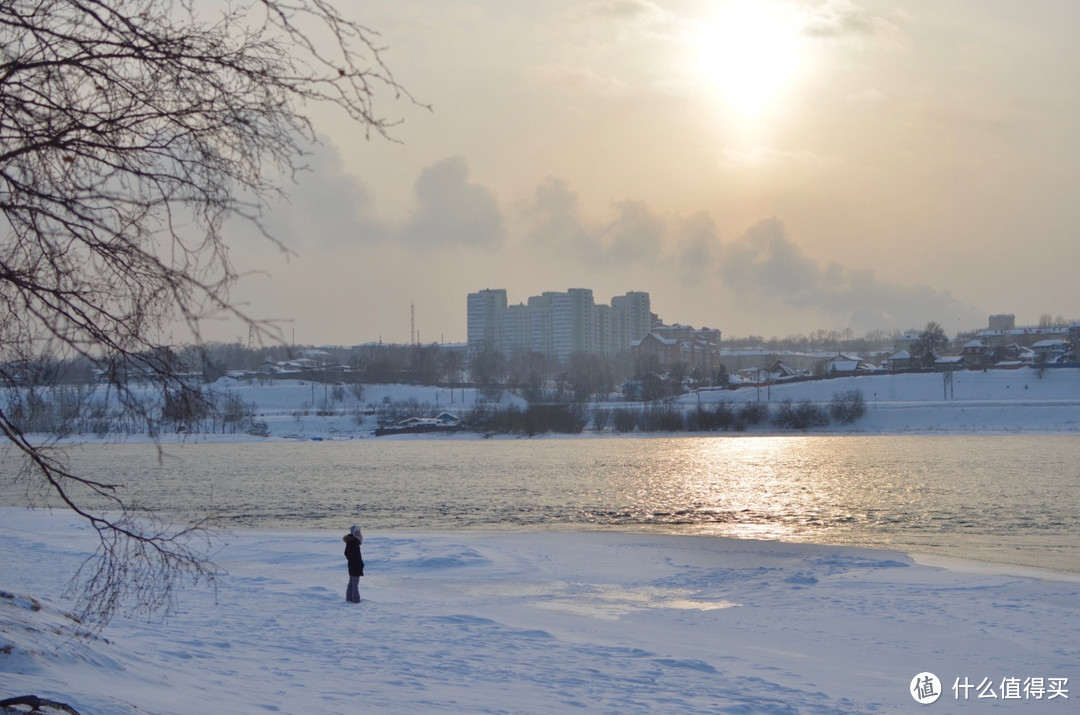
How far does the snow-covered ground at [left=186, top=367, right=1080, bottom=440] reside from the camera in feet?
354

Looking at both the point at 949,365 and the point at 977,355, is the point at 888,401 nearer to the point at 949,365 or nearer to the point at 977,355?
the point at 949,365

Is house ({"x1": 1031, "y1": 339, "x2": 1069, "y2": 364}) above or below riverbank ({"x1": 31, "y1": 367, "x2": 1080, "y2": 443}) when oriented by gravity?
above

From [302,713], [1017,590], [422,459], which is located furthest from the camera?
[422,459]

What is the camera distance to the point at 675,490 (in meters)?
48.0

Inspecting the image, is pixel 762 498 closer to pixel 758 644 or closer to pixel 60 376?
pixel 758 644

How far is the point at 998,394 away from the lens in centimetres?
12488

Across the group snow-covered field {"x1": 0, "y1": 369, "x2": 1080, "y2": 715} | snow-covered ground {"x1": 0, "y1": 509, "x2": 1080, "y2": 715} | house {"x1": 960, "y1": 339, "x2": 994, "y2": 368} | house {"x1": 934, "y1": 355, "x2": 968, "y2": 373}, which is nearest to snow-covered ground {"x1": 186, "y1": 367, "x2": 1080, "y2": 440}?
house {"x1": 934, "y1": 355, "x2": 968, "y2": 373}

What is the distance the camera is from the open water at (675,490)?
31219mm

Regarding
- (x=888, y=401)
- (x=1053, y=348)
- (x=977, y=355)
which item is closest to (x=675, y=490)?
(x=888, y=401)

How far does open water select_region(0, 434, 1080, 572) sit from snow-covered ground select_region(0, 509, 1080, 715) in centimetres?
280

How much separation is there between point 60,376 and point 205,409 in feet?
2.54

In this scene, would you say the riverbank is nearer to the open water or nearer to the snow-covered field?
the open water

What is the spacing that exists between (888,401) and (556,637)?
400ft

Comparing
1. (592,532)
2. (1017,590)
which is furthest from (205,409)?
(592,532)
